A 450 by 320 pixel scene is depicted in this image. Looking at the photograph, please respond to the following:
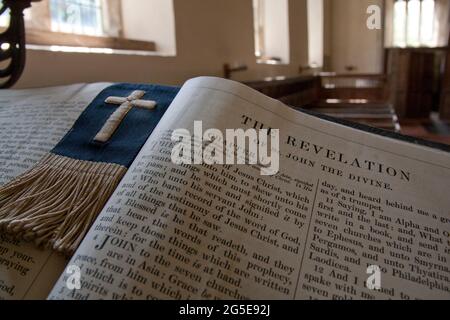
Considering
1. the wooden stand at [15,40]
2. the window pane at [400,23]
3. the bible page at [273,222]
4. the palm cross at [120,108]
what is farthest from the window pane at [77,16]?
the window pane at [400,23]

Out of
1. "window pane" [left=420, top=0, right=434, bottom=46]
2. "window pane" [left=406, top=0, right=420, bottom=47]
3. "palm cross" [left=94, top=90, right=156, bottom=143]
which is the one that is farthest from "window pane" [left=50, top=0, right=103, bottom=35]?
"window pane" [left=420, top=0, right=434, bottom=46]

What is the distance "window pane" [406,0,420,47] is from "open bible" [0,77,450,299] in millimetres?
7054

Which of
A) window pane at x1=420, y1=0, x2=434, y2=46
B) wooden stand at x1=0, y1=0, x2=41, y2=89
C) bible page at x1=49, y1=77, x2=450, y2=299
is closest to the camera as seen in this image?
bible page at x1=49, y1=77, x2=450, y2=299

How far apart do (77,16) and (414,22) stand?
21.6 ft

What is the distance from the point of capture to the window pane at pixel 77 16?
55.3 inches

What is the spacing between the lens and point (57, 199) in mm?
439

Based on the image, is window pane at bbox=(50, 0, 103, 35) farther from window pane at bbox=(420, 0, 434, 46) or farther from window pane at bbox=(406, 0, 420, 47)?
window pane at bbox=(420, 0, 434, 46)

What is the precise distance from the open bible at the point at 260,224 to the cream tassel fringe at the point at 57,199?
2 centimetres

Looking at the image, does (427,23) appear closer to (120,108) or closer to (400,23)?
(400,23)

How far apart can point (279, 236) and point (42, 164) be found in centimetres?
32

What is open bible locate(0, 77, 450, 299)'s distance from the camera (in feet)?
1.10

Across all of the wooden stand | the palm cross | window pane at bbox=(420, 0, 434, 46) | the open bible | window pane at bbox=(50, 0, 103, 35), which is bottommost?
the open bible

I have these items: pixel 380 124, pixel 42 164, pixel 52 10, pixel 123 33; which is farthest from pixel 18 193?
pixel 380 124

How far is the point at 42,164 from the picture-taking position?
1.64 feet
